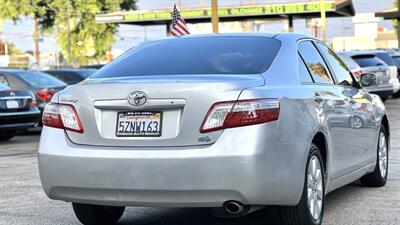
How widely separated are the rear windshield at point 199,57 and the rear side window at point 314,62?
0.34 m

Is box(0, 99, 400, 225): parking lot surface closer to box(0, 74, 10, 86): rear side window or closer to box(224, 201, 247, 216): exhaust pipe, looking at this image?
box(224, 201, 247, 216): exhaust pipe

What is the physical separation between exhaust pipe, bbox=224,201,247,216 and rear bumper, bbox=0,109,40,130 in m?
9.07

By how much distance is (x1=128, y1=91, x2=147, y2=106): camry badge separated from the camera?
4.83m

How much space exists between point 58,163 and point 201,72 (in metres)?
1.27

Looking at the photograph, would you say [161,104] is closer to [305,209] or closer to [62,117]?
[62,117]

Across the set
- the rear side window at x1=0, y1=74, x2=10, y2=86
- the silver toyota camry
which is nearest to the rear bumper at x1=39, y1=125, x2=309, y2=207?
the silver toyota camry

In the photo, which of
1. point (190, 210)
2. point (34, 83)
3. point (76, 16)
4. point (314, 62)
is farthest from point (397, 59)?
point (76, 16)

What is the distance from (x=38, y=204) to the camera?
6.84m

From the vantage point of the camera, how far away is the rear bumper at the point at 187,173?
460 centimetres

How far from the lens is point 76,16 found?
47.2 meters

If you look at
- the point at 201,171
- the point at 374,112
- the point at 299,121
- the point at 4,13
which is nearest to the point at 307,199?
the point at 299,121

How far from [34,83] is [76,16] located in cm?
3269

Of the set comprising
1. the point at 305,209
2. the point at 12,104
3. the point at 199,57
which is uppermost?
the point at 199,57

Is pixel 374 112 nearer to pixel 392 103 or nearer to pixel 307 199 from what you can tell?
pixel 307 199
